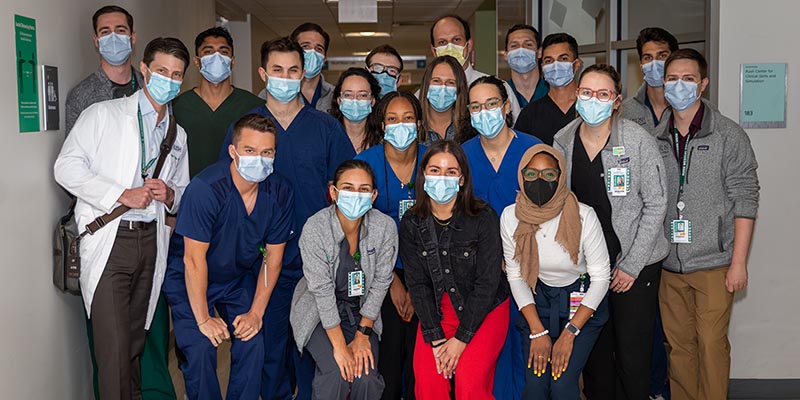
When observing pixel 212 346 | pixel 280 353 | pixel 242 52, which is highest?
pixel 242 52

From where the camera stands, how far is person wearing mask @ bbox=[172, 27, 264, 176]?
13.0 feet

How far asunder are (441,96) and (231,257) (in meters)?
1.27

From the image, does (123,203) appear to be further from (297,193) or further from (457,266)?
(457,266)

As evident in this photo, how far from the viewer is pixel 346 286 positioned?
3357 mm

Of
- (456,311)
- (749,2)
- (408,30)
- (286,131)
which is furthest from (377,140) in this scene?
(408,30)

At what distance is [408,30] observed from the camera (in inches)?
515

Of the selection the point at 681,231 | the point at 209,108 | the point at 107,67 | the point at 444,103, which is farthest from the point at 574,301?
the point at 107,67

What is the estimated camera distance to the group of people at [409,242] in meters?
3.25

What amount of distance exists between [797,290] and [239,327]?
303 cm

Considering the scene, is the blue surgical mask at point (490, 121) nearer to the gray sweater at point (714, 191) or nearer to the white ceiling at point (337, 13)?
the gray sweater at point (714, 191)

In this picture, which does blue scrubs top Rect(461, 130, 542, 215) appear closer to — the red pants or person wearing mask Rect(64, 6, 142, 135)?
the red pants

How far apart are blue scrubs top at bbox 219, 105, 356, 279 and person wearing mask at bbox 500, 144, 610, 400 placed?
0.92 meters

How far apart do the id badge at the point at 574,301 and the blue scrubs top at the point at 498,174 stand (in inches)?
19.7

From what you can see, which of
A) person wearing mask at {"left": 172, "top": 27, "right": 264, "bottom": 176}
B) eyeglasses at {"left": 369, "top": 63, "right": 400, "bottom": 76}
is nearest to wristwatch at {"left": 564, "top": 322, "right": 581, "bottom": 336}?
eyeglasses at {"left": 369, "top": 63, "right": 400, "bottom": 76}
